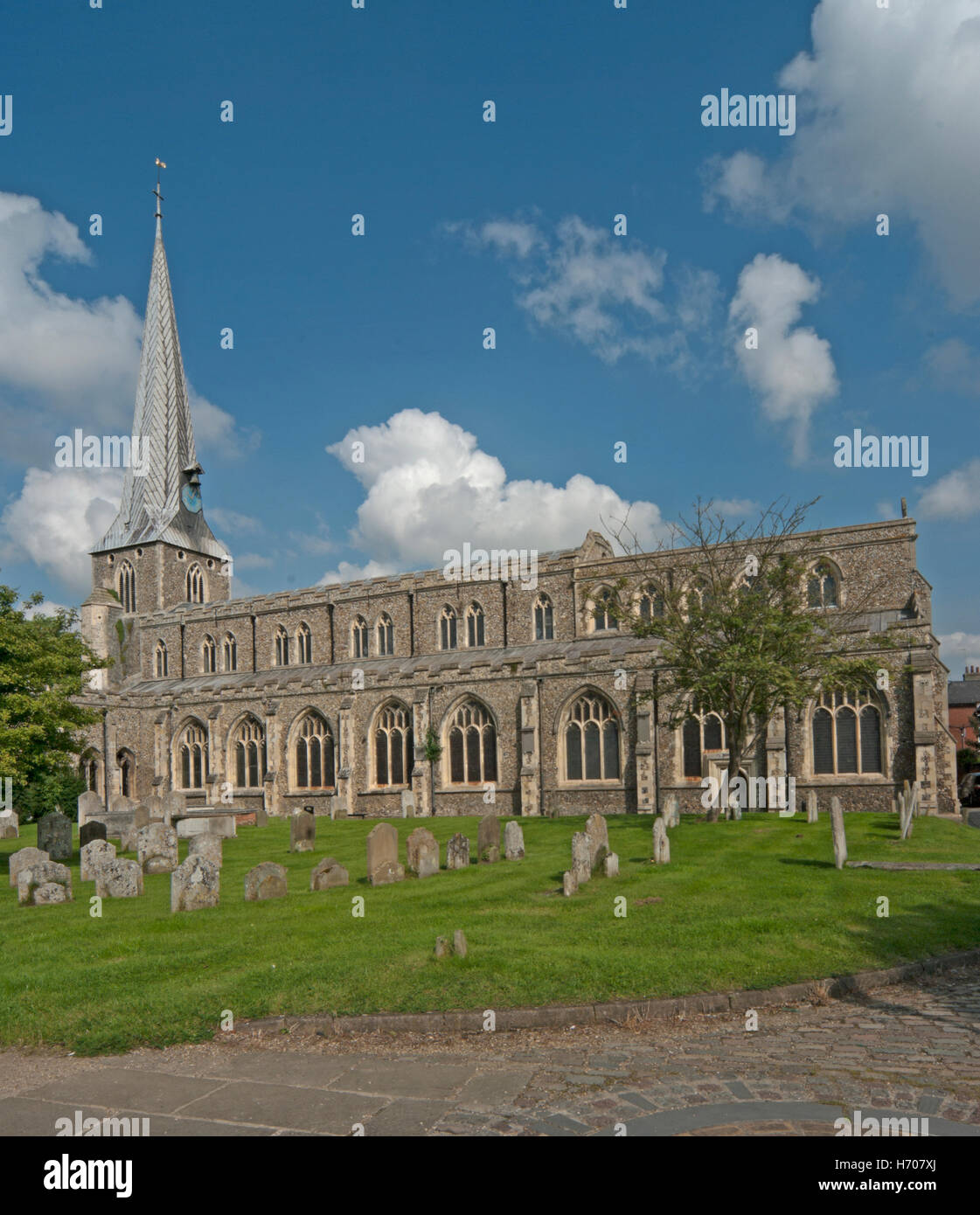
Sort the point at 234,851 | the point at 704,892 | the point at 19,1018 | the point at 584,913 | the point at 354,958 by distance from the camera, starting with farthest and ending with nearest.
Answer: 1. the point at 234,851
2. the point at 704,892
3. the point at 584,913
4. the point at 354,958
5. the point at 19,1018

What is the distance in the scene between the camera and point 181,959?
30.5 feet

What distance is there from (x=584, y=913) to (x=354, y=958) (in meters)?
3.25

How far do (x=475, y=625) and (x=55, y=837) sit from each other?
770 inches

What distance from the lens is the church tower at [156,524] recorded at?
152ft

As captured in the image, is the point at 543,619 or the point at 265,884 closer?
the point at 265,884

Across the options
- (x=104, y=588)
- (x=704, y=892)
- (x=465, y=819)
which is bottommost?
(x=465, y=819)

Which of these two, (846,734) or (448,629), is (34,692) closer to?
(448,629)

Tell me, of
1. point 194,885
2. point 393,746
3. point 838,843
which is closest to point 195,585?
point 393,746

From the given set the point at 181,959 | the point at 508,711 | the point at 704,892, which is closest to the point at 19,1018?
the point at 181,959

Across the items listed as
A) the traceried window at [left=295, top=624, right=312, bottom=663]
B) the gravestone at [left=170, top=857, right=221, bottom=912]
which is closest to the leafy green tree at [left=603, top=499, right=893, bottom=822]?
the gravestone at [left=170, top=857, right=221, bottom=912]

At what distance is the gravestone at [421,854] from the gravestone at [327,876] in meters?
1.13

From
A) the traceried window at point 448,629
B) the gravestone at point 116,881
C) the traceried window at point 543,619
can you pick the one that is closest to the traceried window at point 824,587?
the traceried window at point 543,619

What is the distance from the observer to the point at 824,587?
30281 mm
